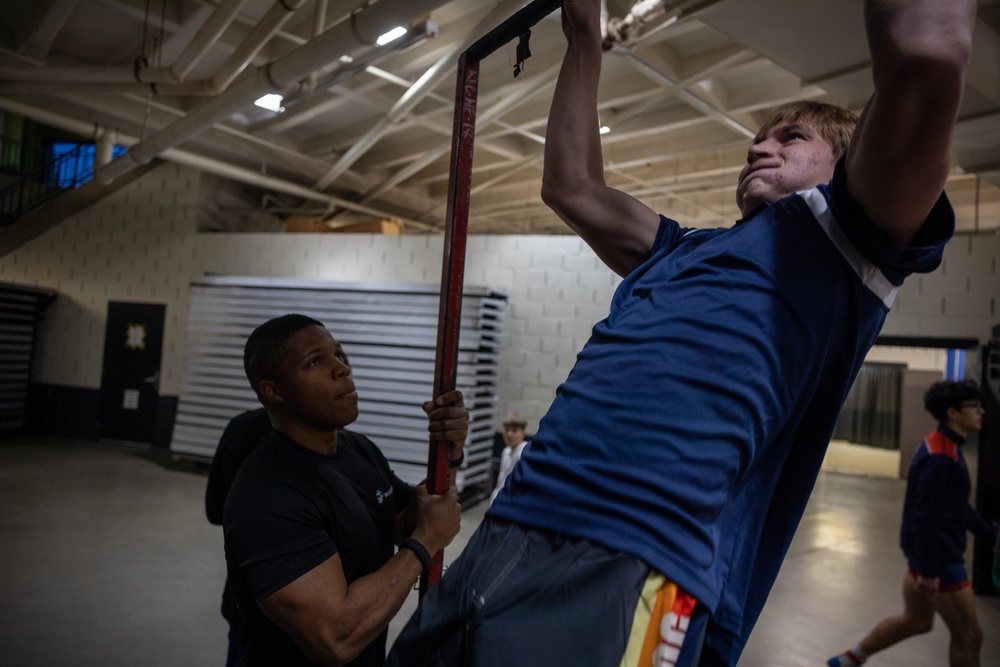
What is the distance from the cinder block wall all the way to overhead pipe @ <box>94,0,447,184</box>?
235 cm

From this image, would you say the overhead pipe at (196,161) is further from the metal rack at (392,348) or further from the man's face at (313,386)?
the man's face at (313,386)

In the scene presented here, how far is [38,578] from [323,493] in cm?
406

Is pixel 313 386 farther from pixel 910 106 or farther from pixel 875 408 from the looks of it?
pixel 875 408

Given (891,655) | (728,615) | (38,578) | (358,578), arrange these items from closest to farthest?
(728,615) → (358,578) → (891,655) → (38,578)

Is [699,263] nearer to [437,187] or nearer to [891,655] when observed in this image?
[891,655]

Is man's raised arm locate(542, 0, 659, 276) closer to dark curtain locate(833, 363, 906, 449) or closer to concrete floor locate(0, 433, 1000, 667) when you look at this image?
concrete floor locate(0, 433, 1000, 667)

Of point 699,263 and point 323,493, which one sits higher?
point 699,263

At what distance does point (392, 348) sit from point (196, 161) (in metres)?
3.32

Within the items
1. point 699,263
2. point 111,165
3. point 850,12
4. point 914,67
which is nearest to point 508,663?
point 699,263

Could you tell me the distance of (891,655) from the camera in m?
3.99

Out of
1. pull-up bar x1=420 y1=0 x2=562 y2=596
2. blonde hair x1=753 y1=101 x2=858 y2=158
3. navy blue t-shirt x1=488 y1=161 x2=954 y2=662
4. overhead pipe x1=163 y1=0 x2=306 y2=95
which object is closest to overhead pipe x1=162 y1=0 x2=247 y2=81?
overhead pipe x1=163 y1=0 x2=306 y2=95

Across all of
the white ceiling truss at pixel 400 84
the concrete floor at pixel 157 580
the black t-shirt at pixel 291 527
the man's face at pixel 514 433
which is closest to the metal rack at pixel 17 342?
the concrete floor at pixel 157 580

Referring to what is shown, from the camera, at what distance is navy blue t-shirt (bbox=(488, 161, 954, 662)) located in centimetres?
74

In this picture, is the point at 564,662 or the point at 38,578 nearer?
the point at 564,662
